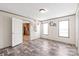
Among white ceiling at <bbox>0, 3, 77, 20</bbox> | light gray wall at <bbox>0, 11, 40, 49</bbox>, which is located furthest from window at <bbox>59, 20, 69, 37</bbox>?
light gray wall at <bbox>0, 11, 40, 49</bbox>

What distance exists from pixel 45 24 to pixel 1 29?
487 centimetres

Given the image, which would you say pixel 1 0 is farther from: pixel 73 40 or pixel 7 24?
pixel 73 40

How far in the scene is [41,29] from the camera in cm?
890

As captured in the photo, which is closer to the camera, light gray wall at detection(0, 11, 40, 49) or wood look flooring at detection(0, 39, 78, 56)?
wood look flooring at detection(0, 39, 78, 56)

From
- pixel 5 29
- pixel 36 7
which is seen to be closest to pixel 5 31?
pixel 5 29

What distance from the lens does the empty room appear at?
151 inches

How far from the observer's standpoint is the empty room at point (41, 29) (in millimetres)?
3838

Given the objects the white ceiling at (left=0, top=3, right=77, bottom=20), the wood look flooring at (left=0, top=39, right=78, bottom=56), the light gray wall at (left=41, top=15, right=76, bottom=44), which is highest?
the white ceiling at (left=0, top=3, right=77, bottom=20)

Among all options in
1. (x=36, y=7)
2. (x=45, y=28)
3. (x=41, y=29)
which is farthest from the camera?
(x=41, y=29)

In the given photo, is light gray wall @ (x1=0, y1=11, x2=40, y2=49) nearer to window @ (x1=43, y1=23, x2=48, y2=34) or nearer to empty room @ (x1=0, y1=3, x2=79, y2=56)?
empty room @ (x1=0, y1=3, x2=79, y2=56)

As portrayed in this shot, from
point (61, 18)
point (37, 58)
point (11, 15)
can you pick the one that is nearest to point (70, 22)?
point (61, 18)

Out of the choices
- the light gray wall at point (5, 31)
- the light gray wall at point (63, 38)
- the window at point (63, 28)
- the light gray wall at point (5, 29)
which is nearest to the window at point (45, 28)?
the light gray wall at point (63, 38)

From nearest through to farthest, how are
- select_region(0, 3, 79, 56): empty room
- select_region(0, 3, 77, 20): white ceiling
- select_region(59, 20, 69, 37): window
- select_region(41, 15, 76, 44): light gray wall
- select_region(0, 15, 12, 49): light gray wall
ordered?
select_region(0, 3, 77, 20): white ceiling < select_region(0, 3, 79, 56): empty room < select_region(0, 15, 12, 49): light gray wall < select_region(41, 15, 76, 44): light gray wall < select_region(59, 20, 69, 37): window

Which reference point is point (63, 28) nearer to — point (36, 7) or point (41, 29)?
point (41, 29)
